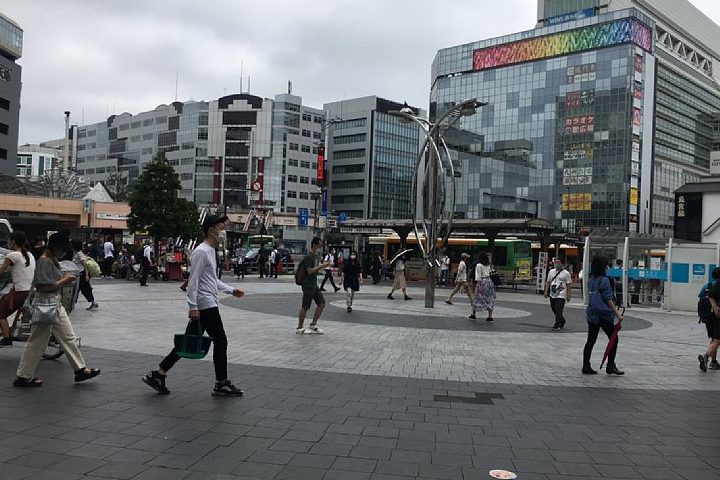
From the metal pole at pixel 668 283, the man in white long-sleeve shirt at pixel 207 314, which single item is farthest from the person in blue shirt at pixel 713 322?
the metal pole at pixel 668 283

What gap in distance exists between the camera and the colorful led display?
82.1m

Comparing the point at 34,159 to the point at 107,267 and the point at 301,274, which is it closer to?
the point at 107,267

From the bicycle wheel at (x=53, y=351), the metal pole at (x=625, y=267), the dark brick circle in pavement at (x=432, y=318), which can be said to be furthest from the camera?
the metal pole at (x=625, y=267)

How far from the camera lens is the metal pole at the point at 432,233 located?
1852 cm

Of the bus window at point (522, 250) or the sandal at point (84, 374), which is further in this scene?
the bus window at point (522, 250)

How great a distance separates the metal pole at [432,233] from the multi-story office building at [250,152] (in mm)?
70015

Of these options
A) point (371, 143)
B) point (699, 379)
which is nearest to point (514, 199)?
point (371, 143)

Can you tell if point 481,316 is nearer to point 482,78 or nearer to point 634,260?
point 634,260

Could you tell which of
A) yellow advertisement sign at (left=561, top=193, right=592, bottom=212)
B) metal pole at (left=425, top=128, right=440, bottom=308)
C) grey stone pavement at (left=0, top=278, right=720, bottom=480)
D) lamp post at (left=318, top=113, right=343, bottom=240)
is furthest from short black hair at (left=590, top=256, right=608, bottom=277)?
yellow advertisement sign at (left=561, top=193, right=592, bottom=212)

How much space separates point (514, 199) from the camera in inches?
3637

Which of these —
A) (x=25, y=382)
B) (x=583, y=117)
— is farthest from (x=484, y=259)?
(x=583, y=117)

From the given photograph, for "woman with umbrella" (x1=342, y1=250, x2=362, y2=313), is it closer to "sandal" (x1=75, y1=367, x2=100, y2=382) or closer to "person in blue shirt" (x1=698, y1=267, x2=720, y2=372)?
Answer: "person in blue shirt" (x1=698, y1=267, x2=720, y2=372)

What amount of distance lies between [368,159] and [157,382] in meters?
103

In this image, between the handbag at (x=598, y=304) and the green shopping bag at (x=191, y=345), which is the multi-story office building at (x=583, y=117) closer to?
the handbag at (x=598, y=304)
